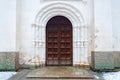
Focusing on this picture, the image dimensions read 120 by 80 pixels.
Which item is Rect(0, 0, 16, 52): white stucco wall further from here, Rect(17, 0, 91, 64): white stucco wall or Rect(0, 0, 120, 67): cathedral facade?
Rect(17, 0, 91, 64): white stucco wall

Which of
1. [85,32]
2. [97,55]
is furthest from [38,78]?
[85,32]

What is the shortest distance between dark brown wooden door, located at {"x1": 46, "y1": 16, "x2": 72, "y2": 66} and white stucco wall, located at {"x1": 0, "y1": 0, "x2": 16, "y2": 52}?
5.61 feet

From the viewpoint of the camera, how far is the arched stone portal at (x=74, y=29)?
10656mm

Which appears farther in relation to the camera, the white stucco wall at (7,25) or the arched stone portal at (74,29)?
the arched stone portal at (74,29)

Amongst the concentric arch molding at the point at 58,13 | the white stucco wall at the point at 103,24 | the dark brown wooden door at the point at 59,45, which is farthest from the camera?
the dark brown wooden door at the point at 59,45

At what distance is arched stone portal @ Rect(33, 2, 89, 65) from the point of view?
10.7 metres

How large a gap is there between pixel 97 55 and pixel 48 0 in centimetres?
329

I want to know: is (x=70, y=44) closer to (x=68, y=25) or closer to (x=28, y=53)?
(x=68, y=25)

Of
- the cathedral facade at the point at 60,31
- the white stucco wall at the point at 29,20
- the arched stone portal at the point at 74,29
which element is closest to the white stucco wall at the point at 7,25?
the cathedral facade at the point at 60,31

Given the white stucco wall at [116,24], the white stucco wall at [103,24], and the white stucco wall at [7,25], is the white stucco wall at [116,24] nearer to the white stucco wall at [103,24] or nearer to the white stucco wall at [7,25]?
the white stucco wall at [103,24]

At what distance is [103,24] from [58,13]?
2.14m

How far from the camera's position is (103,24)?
996 centimetres

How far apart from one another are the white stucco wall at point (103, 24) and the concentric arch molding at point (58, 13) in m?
0.97

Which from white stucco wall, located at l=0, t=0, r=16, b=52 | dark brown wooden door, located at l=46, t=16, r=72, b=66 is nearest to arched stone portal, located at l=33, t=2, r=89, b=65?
dark brown wooden door, located at l=46, t=16, r=72, b=66
